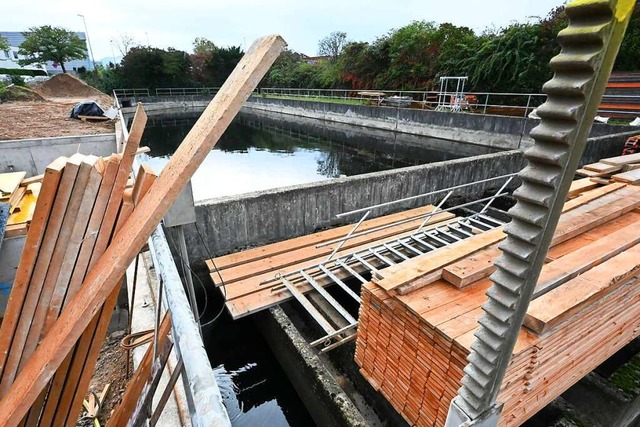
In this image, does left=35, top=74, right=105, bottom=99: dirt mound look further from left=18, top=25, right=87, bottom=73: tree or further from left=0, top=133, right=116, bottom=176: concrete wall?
left=0, top=133, right=116, bottom=176: concrete wall

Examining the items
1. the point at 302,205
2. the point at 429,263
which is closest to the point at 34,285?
the point at 429,263

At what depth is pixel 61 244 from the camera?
161 centimetres

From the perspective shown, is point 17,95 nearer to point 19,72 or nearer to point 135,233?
point 19,72

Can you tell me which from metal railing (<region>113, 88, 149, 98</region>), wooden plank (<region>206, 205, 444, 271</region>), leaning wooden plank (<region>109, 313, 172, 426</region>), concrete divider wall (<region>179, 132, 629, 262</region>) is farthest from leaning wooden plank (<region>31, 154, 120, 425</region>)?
metal railing (<region>113, 88, 149, 98</region>)

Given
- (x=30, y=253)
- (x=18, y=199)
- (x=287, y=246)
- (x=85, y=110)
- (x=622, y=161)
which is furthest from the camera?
(x=85, y=110)

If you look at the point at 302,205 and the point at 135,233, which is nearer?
the point at 135,233

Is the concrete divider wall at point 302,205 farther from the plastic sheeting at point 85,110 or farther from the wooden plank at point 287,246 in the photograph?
the plastic sheeting at point 85,110

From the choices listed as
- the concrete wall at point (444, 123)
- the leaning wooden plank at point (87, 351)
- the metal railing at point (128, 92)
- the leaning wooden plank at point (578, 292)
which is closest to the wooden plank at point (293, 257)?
the leaning wooden plank at point (87, 351)

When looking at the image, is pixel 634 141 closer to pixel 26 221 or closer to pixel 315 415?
pixel 315 415

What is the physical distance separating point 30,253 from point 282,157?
1462 cm

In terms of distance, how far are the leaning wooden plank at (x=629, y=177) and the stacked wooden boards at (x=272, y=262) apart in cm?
269

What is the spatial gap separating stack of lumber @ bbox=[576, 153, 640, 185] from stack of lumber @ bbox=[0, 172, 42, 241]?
7057mm

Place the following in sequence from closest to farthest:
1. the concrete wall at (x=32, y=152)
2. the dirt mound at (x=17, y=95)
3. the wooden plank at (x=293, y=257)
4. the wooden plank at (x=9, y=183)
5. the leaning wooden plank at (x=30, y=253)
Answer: the leaning wooden plank at (x=30, y=253) < the wooden plank at (x=9, y=183) < the wooden plank at (x=293, y=257) < the concrete wall at (x=32, y=152) < the dirt mound at (x=17, y=95)

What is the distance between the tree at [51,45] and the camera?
40.8 metres
